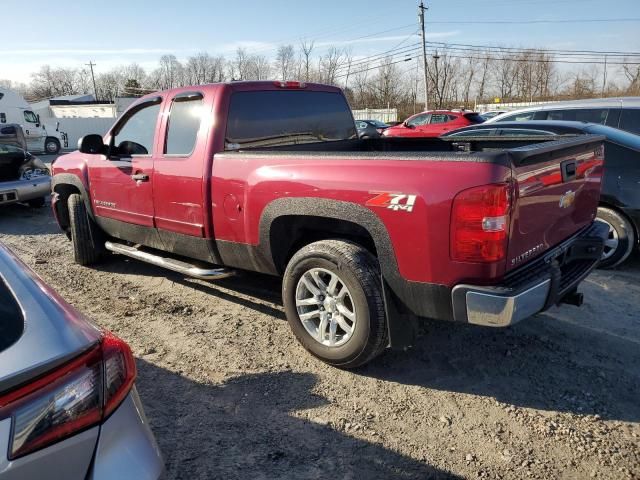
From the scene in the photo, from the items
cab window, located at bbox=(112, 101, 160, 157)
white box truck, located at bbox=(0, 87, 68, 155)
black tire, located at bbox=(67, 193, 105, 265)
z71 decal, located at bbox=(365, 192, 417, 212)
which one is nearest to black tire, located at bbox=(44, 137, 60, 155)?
white box truck, located at bbox=(0, 87, 68, 155)

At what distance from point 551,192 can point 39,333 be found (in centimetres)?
281

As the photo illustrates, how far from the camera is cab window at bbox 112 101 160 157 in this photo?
15.6 feet

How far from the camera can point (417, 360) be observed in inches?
143

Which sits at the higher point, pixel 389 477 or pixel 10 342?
pixel 10 342

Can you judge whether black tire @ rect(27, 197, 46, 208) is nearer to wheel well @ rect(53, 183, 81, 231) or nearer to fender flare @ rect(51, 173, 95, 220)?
wheel well @ rect(53, 183, 81, 231)

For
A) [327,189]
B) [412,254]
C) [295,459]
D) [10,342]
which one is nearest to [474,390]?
[412,254]

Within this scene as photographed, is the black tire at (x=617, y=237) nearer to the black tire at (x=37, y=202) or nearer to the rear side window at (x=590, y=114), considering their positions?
the rear side window at (x=590, y=114)

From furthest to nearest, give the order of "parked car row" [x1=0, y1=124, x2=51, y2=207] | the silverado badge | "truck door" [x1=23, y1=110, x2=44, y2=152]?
"truck door" [x1=23, y1=110, x2=44, y2=152], "parked car row" [x1=0, y1=124, x2=51, y2=207], the silverado badge

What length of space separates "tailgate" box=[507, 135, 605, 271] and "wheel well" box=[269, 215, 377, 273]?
35.7 inches

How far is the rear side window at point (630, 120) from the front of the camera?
8.14m

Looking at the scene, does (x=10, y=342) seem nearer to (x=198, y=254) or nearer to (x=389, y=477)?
(x=389, y=477)

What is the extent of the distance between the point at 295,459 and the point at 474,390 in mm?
1293

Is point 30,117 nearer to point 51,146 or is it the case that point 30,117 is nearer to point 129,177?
point 51,146

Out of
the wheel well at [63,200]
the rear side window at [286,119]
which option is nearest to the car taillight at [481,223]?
the rear side window at [286,119]
